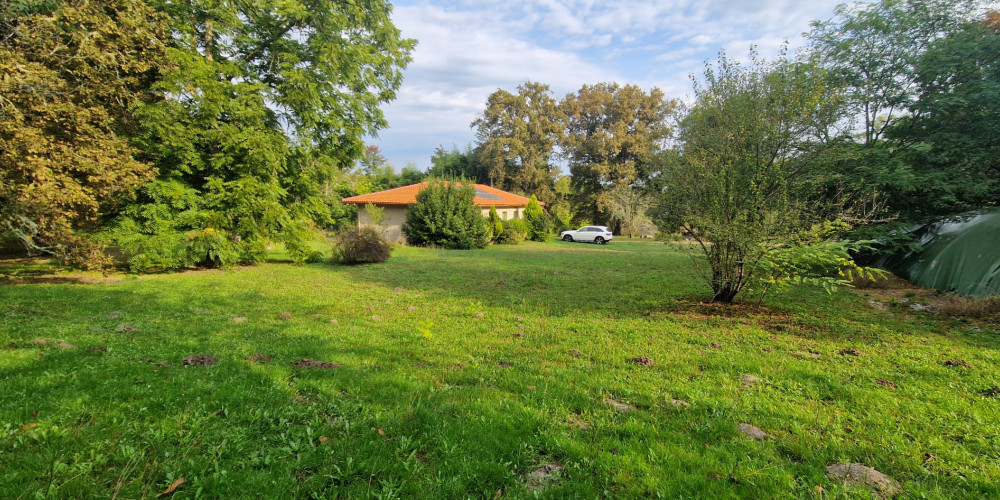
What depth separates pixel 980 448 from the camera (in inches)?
106

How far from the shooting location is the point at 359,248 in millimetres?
13773

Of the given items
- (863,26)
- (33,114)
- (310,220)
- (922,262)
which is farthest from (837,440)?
(310,220)

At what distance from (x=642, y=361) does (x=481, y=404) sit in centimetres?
217

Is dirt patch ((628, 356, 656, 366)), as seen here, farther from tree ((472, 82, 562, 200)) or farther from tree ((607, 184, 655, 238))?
Answer: tree ((472, 82, 562, 200))

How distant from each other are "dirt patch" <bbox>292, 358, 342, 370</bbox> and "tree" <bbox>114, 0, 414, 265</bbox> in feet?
29.4

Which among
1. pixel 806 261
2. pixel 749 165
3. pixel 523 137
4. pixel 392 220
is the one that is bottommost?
pixel 806 261

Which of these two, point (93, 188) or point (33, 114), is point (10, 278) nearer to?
point (93, 188)

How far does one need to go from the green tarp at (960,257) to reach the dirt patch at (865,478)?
8258 mm

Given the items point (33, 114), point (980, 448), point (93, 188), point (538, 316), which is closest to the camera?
point (980, 448)

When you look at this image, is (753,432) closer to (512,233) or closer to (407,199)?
(512,233)

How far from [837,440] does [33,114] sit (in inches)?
442

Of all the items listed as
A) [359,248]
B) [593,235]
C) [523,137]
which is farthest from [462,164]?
[359,248]

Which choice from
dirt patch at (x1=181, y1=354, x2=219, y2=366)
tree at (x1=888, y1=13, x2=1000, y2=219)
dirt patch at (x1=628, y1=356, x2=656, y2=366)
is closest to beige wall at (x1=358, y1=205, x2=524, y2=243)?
dirt patch at (x1=181, y1=354, x2=219, y2=366)

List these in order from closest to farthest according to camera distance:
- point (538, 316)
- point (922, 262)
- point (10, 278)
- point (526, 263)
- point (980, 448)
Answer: point (980, 448)
point (538, 316)
point (10, 278)
point (922, 262)
point (526, 263)
